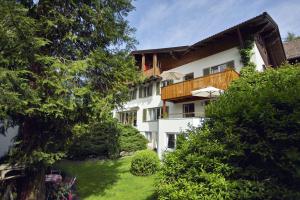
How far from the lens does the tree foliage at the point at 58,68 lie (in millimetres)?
9492

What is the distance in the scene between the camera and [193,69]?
85.2ft

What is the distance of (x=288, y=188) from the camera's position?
6422 millimetres

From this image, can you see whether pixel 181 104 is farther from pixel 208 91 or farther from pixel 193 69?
pixel 208 91

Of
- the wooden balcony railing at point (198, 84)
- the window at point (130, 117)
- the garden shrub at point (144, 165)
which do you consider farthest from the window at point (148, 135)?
the garden shrub at point (144, 165)

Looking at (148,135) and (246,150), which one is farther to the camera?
(148,135)

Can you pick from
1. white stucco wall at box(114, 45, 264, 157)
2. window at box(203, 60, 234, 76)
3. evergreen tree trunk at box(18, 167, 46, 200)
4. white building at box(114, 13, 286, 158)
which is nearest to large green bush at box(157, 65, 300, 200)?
evergreen tree trunk at box(18, 167, 46, 200)

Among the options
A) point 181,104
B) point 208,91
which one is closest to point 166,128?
point 181,104

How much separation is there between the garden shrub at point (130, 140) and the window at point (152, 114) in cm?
323

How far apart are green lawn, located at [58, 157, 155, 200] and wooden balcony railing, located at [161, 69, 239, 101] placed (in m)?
7.76

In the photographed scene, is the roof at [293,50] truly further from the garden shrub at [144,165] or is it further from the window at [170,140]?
the garden shrub at [144,165]

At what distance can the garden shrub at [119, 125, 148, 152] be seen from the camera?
27.0 m

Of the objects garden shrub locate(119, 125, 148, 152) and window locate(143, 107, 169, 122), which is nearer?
garden shrub locate(119, 125, 148, 152)

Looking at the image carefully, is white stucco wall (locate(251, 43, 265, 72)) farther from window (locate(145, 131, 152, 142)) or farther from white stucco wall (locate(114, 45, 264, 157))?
window (locate(145, 131, 152, 142))

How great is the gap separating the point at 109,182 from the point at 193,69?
14.4 m
